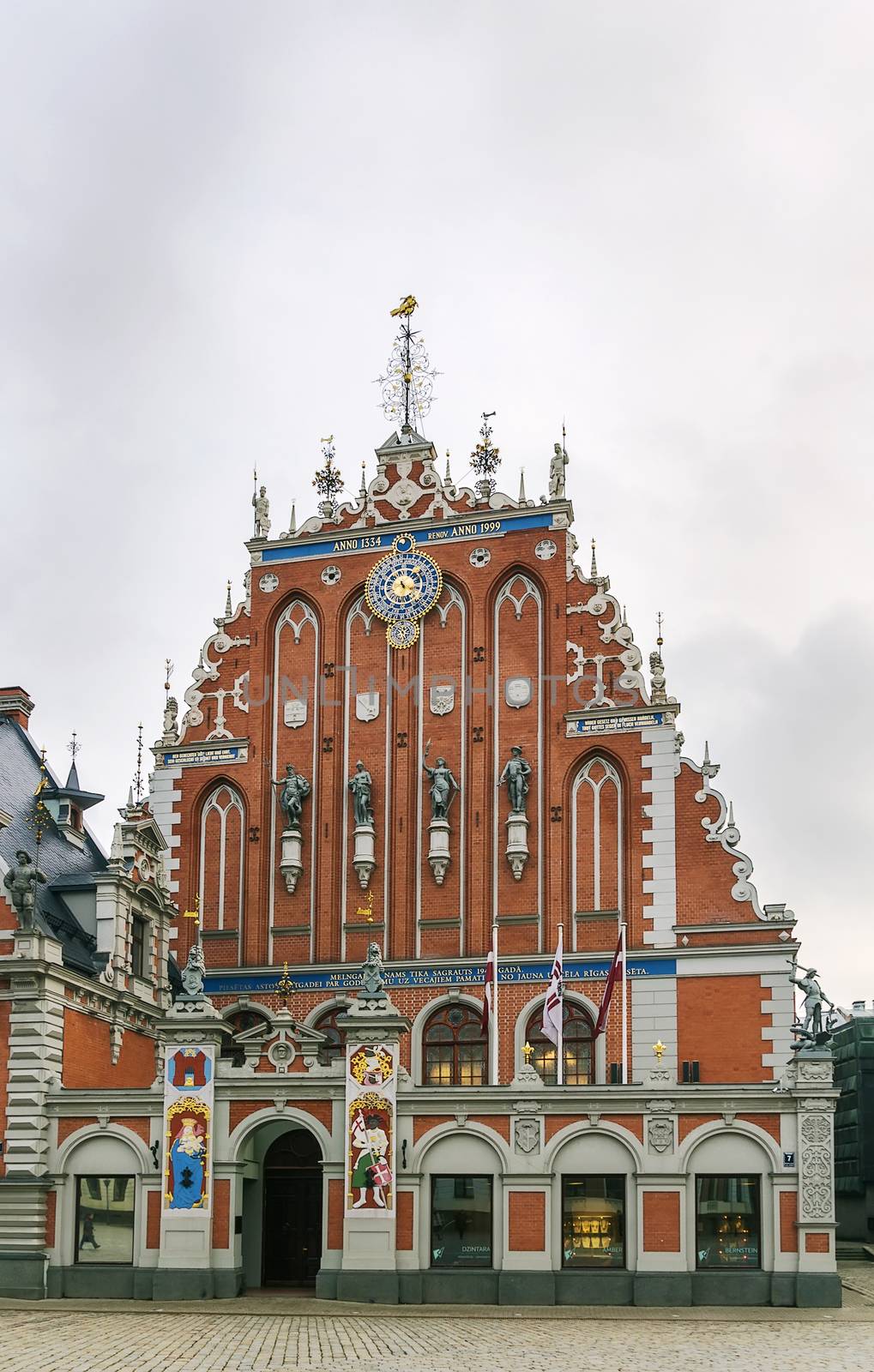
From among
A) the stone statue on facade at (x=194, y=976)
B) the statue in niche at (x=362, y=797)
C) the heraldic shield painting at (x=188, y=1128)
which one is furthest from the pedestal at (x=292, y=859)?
the heraldic shield painting at (x=188, y=1128)

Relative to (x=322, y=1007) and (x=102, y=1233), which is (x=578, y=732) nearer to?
(x=322, y=1007)

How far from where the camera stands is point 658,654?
40.3 meters

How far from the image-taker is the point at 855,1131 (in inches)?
1988

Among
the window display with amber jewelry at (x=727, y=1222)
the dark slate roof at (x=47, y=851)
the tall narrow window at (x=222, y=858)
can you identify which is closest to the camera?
the window display with amber jewelry at (x=727, y=1222)

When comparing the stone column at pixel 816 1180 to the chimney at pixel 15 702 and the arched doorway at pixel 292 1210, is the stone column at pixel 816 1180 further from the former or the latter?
the chimney at pixel 15 702

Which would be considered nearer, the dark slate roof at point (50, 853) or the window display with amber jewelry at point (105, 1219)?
the window display with amber jewelry at point (105, 1219)

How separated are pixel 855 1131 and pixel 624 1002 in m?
16.8

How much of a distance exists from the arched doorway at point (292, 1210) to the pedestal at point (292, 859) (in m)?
7.17

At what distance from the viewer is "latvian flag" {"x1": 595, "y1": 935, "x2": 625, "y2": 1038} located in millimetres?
35469

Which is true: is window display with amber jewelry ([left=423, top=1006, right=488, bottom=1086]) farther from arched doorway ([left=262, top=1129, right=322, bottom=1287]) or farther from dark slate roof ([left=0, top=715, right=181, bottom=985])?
dark slate roof ([left=0, top=715, right=181, bottom=985])

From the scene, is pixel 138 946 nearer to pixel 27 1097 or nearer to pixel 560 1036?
pixel 27 1097

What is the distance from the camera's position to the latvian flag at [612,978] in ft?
116

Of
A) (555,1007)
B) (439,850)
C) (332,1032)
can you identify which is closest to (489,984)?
(555,1007)

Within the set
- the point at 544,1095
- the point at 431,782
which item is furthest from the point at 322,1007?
the point at 544,1095
